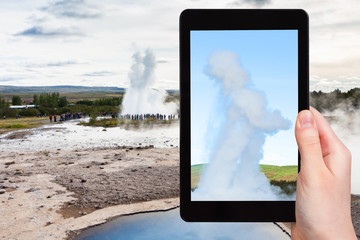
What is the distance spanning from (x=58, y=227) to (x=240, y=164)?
12.8ft

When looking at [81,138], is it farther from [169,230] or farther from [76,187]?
[169,230]

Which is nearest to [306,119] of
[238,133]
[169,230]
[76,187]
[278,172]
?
[238,133]

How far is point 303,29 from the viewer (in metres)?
0.91

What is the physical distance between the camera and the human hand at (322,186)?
0.74m

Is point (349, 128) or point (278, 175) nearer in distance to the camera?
point (278, 175)

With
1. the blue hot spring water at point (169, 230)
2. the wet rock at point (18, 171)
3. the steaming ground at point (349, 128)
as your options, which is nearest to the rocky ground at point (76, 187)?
the wet rock at point (18, 171)

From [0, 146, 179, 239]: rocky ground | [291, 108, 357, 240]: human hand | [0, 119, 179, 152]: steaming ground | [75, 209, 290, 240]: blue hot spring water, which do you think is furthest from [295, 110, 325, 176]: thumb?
[0, 119, 179, 152]: steaming ground

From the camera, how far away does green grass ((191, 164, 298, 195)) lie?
3.14ft

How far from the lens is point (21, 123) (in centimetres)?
1280

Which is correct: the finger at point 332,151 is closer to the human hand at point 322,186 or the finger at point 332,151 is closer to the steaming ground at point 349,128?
the human hand at point 322,186

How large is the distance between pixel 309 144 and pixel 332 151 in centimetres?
7

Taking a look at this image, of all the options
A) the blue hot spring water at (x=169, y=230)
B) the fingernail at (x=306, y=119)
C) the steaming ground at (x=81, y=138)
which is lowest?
the blue hot spring water at (x=169, y=230)

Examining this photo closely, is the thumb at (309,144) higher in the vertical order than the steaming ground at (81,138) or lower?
higher

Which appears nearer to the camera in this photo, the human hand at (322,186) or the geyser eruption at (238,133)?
the human hand at (322,186)
